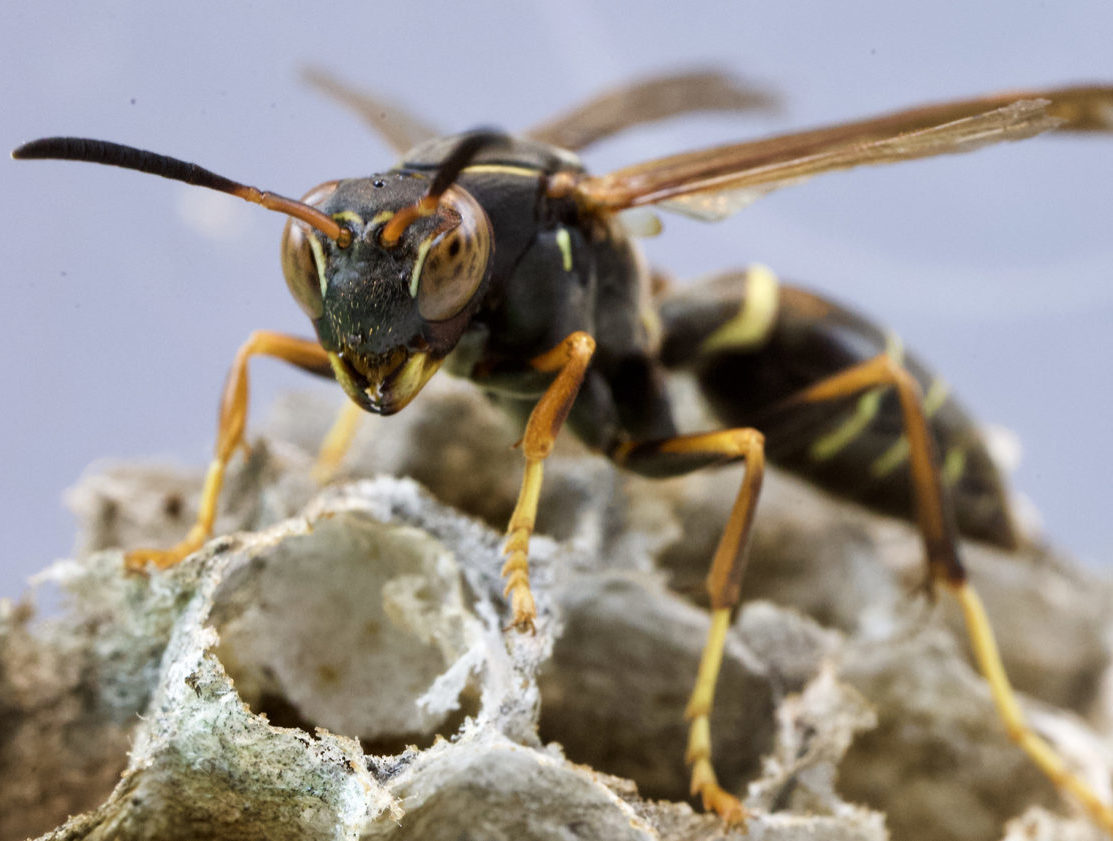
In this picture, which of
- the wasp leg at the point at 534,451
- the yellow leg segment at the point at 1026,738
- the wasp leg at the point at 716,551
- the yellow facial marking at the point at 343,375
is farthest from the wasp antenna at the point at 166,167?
the yellow leg segment at the point at 1026,738

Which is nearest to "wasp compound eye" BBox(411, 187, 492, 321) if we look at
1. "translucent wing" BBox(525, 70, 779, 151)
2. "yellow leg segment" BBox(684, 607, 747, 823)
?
"yellow leg segment" BBox(684, 607, 747, 823)

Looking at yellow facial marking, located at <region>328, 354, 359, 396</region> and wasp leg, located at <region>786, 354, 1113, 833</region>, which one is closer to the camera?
yellow facial marking, located at <region>328, 354, 359, 396</region>

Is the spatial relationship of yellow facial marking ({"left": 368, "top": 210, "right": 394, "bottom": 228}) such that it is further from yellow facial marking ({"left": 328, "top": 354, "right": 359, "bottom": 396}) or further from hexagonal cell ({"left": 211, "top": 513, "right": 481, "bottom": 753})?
hexagonal cell ({"left": 211, "top": 513, "right": 481, "bottom": 753})

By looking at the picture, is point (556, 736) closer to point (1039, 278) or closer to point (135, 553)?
point (135, 553)

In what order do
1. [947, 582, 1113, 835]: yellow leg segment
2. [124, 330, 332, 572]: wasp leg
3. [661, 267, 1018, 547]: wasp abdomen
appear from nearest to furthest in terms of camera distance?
1. [124, 330, 332, 572]: wasp leg
2. [947, 582, 1113, 835]: yellow leg segment
3. [661, 267, 1018, 547]: wasp abdomen

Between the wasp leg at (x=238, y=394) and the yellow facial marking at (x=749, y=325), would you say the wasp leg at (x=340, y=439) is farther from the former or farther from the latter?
the yellow facial marking at (x=749, y=325)

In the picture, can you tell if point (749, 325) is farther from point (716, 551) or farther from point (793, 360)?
point (716, 551)
